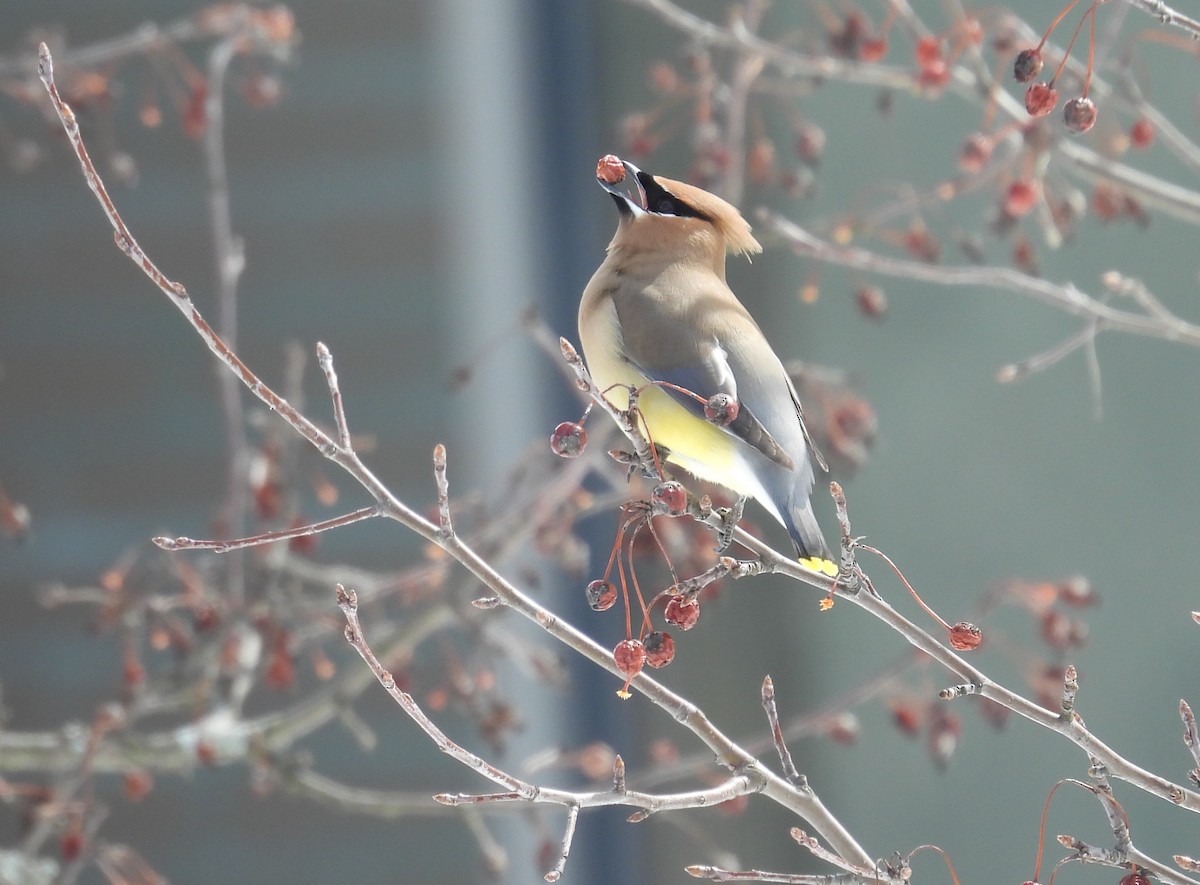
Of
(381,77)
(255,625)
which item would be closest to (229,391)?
(255,625)

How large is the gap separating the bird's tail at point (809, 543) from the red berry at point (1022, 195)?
27.7 inches

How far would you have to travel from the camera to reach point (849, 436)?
258cm

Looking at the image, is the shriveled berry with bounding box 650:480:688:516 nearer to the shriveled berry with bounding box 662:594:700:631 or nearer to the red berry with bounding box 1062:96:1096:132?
the shriveled berry with bounding box 662:594:700:631

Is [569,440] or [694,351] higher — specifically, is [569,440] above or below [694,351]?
below

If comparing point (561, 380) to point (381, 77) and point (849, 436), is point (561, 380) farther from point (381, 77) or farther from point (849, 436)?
point (849, 436)

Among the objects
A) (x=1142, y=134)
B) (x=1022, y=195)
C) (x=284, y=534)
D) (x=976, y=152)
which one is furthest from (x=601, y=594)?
(x=1142, y=134)

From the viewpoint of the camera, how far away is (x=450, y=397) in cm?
438

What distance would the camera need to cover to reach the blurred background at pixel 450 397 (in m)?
3.82

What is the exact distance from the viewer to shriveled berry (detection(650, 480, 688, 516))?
4.41 ft

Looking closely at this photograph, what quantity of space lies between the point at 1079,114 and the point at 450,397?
3029 mm

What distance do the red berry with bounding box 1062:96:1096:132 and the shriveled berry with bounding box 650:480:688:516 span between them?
0.61m

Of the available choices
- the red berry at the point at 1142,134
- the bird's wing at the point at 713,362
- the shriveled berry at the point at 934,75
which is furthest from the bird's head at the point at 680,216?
Answer: the red berry at the point at 1142,134

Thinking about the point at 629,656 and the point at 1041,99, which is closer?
the point at 629,656

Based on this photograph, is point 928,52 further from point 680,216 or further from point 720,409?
point 720,409
